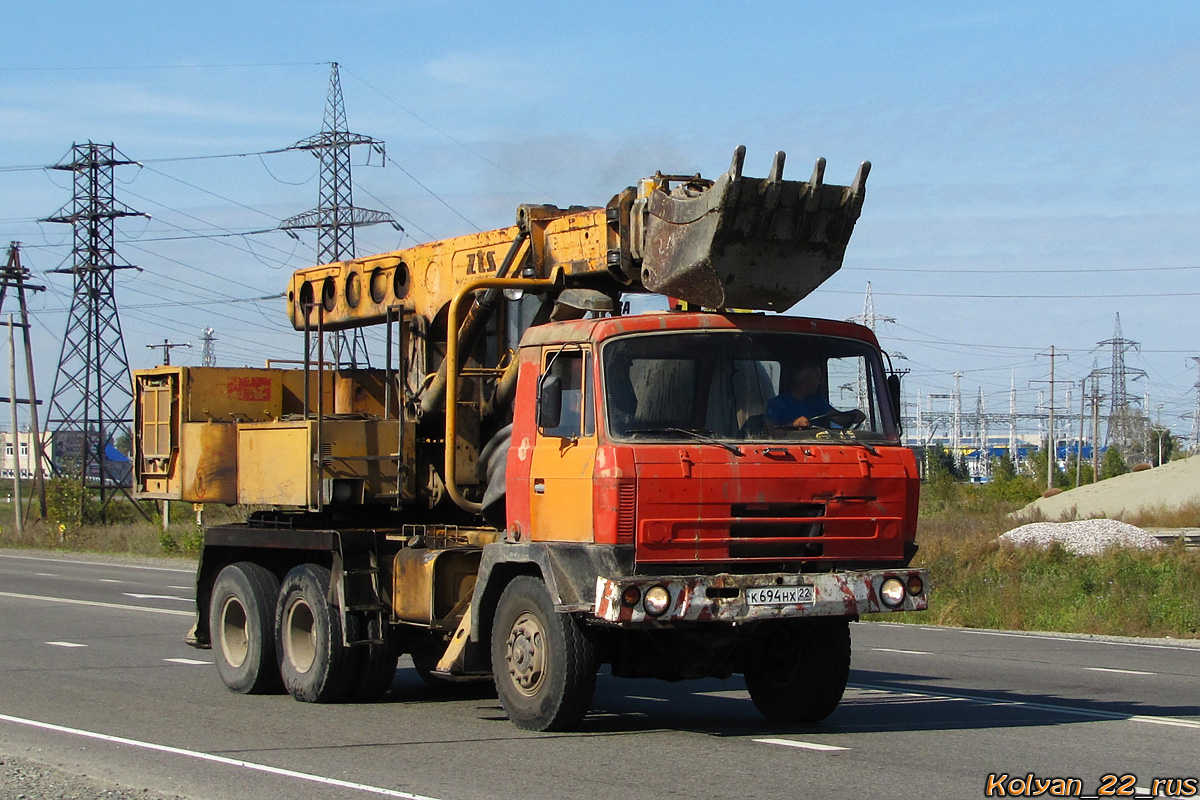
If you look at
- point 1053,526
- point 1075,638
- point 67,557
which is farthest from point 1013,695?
point 67,557

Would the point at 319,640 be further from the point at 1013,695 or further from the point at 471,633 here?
the point at 1013,695

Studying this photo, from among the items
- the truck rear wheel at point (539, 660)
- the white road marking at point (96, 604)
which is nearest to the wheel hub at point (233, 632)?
the truck rear wheel at point (539, 660)

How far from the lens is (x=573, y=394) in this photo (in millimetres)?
9461

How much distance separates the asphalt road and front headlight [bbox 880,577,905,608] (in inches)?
33.7

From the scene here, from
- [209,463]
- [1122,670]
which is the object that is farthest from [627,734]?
[1122,670]

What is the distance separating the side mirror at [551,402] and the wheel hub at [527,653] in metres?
1.26

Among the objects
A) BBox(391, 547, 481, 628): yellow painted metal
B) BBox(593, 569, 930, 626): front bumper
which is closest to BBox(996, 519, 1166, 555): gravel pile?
BBox(391, 547, 481, 628): yellow painted metal

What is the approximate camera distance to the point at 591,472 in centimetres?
898

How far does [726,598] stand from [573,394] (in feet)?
5.41

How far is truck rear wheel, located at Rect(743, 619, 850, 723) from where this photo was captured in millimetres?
9984

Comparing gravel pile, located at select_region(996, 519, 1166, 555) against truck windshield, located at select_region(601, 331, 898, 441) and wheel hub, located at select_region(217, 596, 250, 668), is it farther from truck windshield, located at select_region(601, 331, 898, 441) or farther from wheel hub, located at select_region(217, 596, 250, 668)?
truck windshield, located at select_region(601, 331, 898, 441)

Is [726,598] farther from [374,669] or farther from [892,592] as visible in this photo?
[374,669]

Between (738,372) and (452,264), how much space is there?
3.48 meters

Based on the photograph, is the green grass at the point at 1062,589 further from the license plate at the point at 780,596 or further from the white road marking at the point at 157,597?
the license plate at the point at 780,596
